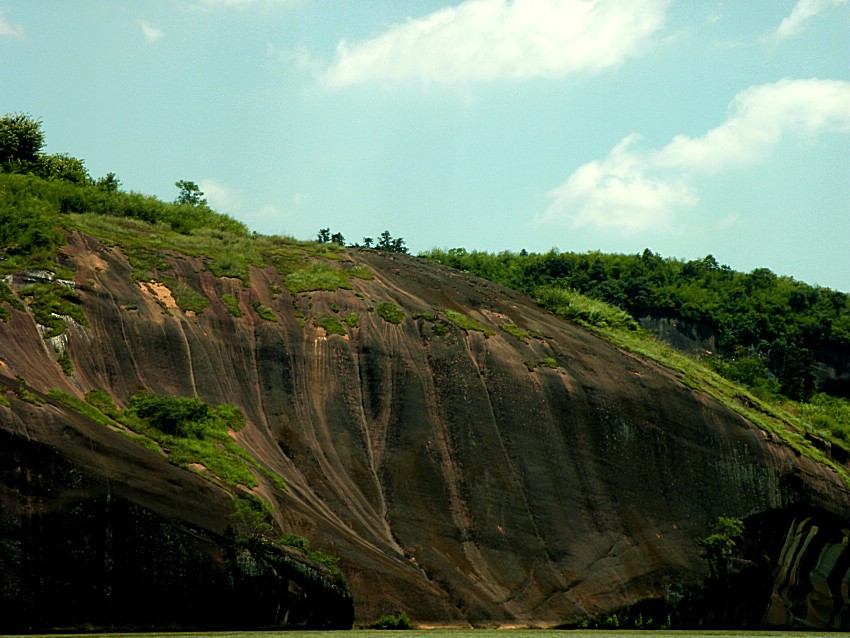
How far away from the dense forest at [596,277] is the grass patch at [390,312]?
5.61 m

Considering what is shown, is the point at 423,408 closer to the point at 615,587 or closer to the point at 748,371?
the point at 615,587

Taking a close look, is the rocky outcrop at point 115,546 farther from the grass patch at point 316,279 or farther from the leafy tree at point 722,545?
the leafy tree at point 722,545

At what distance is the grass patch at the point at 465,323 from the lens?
41.5 metres

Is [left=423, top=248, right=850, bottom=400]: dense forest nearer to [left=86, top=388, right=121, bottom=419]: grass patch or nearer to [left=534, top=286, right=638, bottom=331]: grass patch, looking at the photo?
[left=534, top=286, right=638, bottom=331]: grass patch

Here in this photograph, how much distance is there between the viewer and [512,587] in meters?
32.7

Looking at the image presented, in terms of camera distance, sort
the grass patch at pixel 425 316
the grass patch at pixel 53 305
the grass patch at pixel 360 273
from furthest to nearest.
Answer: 1. the grass patch at pixel 360 273
2. the grass patch at pixel 425 316
3. the grass patch at pixel 53 305

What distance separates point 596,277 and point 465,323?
40.7 meters

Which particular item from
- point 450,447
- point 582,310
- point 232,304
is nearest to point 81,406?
point 232,304

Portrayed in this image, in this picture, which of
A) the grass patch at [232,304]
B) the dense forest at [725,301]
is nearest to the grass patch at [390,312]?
the grass patch at [232,304]

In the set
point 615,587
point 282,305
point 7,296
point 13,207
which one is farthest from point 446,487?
point 13,207

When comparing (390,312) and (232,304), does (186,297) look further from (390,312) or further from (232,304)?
(390,312)

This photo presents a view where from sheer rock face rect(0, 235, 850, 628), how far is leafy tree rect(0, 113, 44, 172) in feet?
54.4

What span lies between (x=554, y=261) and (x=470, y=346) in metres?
42.7

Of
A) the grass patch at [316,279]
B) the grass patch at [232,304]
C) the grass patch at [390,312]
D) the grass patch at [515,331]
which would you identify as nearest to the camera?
the grass patch at [232,304]
